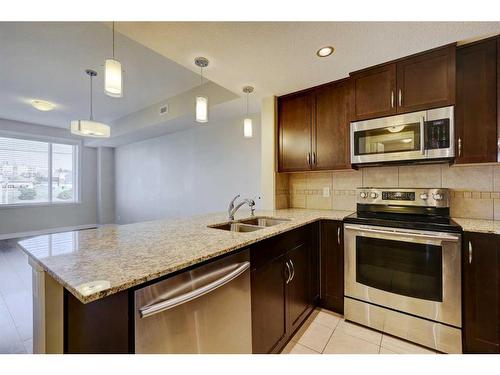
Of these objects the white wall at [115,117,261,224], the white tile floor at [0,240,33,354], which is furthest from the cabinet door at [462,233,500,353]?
the white tile floor at [0,240,33,354]

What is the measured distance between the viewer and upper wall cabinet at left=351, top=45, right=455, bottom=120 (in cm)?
172

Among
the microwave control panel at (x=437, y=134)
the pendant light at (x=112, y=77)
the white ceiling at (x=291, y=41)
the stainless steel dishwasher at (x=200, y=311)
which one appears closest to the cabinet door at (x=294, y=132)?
the white ceiling at (x=291, y=41)

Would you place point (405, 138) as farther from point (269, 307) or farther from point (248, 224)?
point (269, 307)

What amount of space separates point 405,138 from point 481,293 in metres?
1.23

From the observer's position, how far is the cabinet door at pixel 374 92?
195 cm

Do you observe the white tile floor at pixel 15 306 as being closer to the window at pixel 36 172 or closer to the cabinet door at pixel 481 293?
the window at pixel 36 172

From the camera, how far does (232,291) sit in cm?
114

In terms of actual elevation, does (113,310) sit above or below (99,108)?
below

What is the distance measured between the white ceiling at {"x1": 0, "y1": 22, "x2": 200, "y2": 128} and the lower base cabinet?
8.12ft

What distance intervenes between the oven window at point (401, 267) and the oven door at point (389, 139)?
2.46 feet

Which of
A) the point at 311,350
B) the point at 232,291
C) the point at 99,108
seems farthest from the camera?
the point at 99,108
